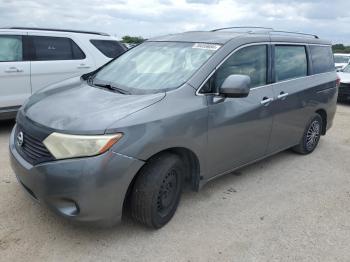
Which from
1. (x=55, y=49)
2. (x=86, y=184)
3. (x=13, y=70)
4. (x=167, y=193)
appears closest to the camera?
(x=86, y=184)

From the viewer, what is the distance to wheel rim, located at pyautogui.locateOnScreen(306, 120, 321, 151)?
5363 mm

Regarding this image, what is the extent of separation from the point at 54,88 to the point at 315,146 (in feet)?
13.0

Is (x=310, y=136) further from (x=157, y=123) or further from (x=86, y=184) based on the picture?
(x=86, y=184)

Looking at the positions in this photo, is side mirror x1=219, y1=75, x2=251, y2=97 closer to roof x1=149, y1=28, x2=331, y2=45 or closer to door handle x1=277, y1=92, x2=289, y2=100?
roof x1=149, y1=28, x2=331, y2=45

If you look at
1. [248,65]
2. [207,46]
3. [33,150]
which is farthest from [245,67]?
[33,150]

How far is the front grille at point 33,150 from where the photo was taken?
109 inches

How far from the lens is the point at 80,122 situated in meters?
2.78

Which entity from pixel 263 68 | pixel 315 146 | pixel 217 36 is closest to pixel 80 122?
pixel 217 36

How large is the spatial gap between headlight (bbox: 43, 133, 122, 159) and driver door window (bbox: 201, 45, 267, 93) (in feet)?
3.75

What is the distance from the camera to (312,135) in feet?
17.9

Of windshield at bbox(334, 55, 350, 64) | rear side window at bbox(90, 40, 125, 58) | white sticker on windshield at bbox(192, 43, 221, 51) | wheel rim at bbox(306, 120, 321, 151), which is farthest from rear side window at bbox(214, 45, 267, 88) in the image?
windshield at bbox(334, 55, 350, 64)

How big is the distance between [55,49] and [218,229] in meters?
4.58

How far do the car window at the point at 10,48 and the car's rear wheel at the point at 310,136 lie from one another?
458cm

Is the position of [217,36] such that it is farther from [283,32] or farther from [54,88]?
[54,88]
